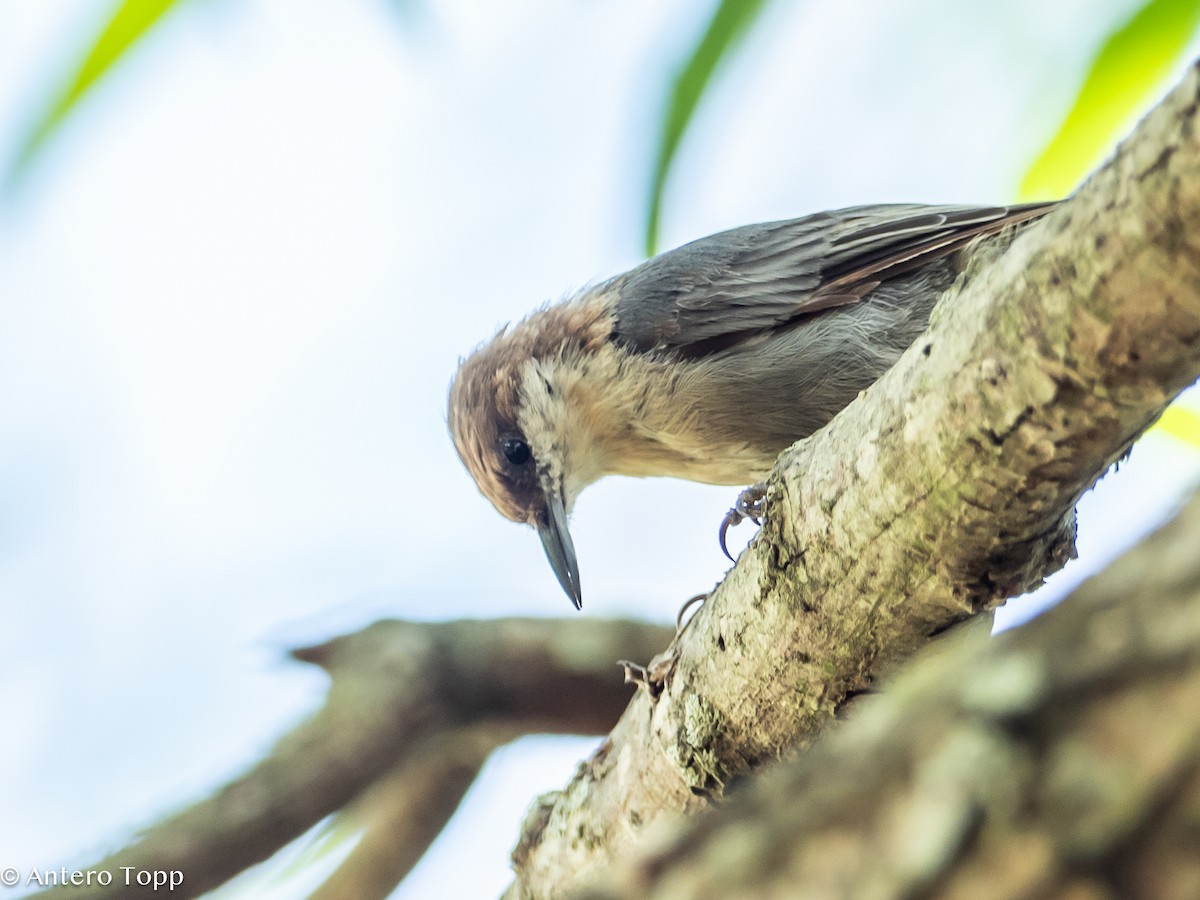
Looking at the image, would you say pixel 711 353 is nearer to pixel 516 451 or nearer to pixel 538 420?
pixel 538 420

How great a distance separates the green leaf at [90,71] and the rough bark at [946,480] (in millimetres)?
1493

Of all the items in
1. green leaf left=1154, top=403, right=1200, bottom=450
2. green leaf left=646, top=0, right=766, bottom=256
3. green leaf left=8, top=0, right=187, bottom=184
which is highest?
green leaf left=8, top=0, right=187, bottom=184

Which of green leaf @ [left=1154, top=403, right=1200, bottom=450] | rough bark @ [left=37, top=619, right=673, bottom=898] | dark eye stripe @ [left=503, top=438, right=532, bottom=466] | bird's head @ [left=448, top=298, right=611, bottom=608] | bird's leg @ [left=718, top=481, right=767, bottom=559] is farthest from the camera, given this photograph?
dark eye stripe @ [left=503, top=438, right=532, bottom=466]

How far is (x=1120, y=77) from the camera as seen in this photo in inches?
72.4

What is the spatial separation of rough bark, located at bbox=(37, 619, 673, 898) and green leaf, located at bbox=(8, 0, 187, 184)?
1.59 m

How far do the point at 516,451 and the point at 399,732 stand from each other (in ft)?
3.20

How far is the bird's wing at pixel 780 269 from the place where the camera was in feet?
9.41

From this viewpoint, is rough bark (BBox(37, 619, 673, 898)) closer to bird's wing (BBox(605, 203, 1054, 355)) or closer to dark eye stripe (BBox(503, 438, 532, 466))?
dark eye stripe (BBox(503, 438, 532, 466))

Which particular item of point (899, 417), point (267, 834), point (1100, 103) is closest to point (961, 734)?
point (899, 417)

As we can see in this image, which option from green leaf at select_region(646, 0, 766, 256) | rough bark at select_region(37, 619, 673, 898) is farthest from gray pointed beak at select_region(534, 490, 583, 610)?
green leaf at select_region(646, 0, 766, 256)

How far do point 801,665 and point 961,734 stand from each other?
1.31 m

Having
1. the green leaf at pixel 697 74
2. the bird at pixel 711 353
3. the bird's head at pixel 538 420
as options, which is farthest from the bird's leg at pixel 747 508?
the bird's head at pixel 538 420

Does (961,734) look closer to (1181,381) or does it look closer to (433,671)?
(1181,381)

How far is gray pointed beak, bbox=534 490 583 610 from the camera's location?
3.36 metres
